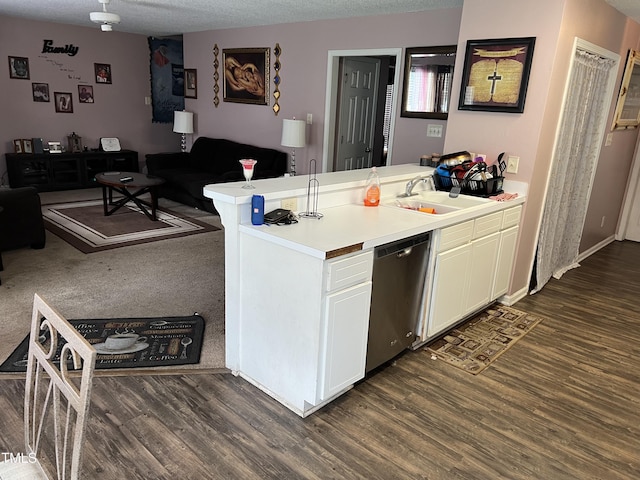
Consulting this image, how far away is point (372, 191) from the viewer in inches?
121

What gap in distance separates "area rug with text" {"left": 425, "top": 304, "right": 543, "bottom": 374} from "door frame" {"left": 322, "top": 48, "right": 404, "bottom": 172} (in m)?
2.30

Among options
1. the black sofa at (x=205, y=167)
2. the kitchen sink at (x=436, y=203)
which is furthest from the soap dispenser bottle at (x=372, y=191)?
the black sofa at (x=205, y=167)

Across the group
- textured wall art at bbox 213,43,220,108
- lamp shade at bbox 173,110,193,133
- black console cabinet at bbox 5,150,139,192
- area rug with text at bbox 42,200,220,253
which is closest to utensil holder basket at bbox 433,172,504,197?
area rug with text at bbox 42,200,220,253

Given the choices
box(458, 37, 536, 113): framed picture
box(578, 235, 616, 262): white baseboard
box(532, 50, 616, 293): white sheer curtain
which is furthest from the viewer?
box(578, 235, 616, 262): white baseboard

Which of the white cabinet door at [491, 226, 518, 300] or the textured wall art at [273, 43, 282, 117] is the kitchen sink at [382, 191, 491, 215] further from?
the textured wall art at [273, 43, 282, 117]

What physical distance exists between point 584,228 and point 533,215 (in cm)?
149

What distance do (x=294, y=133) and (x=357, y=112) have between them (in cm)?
94

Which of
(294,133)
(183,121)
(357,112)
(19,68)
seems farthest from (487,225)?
(19,68)

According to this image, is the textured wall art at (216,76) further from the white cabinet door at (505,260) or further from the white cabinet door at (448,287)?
the white cabinet door at (448,287)

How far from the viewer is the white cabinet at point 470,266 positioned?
2910mm

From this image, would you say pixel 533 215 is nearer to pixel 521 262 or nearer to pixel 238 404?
pixel 521 262

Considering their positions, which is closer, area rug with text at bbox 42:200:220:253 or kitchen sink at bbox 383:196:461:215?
kitchen sink at bbox 383:196:461:215

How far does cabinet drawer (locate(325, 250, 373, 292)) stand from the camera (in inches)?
85.4

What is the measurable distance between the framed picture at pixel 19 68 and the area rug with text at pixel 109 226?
2015 millimetres
